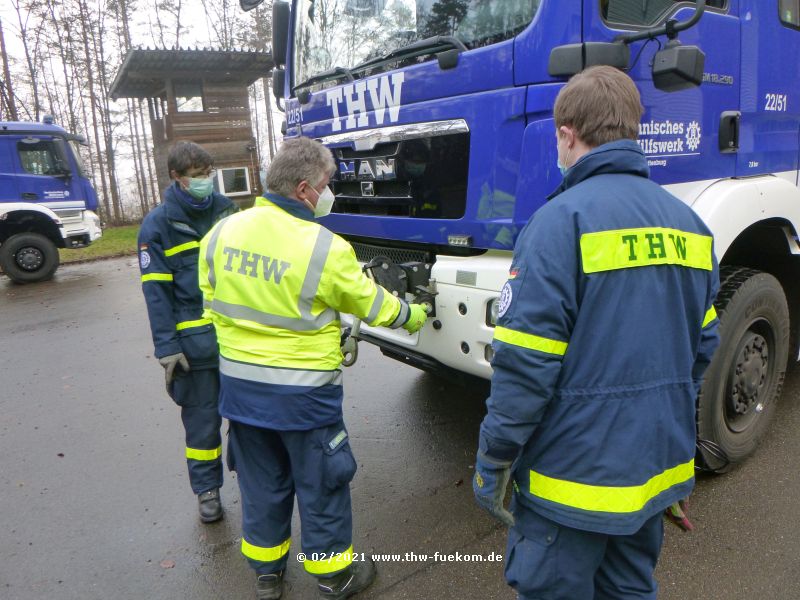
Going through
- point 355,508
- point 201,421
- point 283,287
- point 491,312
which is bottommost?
point 355,508

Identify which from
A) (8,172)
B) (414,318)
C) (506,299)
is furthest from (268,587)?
(8,172)

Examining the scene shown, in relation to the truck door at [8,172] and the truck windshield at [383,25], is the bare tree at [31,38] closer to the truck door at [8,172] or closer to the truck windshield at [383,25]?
the truck door at [8,172]

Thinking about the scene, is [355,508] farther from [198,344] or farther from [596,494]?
[596,494]

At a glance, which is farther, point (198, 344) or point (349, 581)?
point (198, 344)

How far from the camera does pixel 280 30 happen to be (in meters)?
4.05

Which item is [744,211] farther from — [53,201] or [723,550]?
[53,201]

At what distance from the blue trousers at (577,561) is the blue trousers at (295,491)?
2.68 ft

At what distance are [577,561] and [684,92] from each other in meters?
2.08

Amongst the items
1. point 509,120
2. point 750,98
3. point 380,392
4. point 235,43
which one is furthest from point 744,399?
point 235,43

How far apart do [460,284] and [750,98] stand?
1.76m

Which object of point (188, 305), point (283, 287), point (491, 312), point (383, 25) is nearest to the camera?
point (283, 287)

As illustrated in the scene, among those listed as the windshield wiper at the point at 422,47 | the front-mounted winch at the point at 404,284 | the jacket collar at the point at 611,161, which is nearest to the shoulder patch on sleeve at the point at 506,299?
the jacket collar at the point at 611,161

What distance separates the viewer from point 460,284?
8.83 feet

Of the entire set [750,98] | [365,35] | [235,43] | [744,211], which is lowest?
[744,211]
